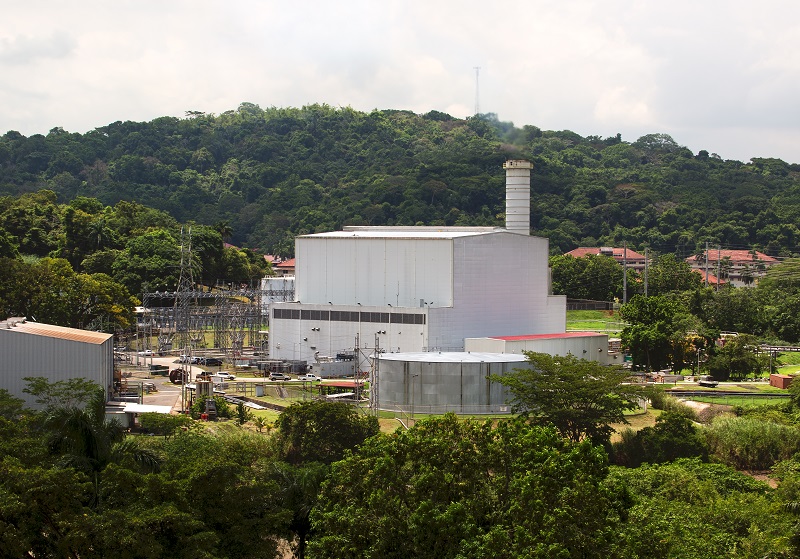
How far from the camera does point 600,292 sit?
393ft

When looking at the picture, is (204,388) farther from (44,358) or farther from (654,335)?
(654,335)

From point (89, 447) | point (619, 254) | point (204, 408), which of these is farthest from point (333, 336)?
point (619, 254)

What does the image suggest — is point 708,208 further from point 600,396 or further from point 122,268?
point 600,396

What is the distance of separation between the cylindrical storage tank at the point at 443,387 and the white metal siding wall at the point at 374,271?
1368cm

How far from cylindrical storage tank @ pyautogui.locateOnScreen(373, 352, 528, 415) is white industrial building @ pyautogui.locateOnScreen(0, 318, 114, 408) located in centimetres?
1690

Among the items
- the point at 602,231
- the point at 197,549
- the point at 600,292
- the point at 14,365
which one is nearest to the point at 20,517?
the point at 197,549

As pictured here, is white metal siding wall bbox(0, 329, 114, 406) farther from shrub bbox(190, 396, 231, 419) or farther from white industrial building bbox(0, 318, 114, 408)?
shrub bbox(190, 396, 231, 419)

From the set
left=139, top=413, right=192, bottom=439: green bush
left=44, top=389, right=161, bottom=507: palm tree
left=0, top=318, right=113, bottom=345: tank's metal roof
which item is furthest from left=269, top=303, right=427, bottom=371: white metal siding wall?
left=44, top=389, right=161, bottom=507: palm tree

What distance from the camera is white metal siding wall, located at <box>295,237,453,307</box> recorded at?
73500mm

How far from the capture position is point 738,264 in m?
157

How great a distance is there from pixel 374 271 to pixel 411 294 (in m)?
3.10

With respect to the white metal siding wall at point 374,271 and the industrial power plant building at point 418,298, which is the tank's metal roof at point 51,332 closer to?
the industrial power plant building at point 418,298

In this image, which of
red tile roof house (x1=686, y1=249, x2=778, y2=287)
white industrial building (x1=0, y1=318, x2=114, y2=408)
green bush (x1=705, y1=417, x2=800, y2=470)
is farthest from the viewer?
red tile roof house (x1=686, y1=249, x2=778, y2=287)

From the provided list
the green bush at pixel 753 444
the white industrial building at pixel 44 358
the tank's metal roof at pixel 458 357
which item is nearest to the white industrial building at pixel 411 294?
the tank's metal roof at pixel 458 357
